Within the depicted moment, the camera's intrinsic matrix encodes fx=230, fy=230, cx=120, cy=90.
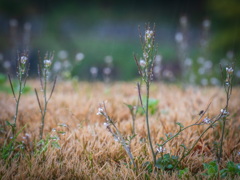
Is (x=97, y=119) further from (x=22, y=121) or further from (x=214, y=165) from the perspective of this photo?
(x=214, y=165)

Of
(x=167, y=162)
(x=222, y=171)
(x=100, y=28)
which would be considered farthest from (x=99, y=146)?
(x=100, y=28)

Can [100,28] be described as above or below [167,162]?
above

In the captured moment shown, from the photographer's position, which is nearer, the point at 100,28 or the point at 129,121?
the point at 129,121

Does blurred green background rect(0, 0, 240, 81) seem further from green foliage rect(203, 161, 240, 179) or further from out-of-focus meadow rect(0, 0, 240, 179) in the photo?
green foliage rect(203, 161, 240, 179)

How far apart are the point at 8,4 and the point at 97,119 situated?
9104mm

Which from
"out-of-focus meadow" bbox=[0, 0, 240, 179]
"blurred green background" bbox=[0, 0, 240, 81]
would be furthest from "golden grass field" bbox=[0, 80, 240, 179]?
"blurred green background" bbox=[0, 0, 240, 81]

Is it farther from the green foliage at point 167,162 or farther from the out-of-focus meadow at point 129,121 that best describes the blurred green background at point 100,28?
the green foliage at point 167,162

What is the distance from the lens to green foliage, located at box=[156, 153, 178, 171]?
4.69 feet

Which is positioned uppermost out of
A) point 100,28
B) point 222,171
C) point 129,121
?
point 100,28

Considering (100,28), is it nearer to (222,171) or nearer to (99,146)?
(99,146)

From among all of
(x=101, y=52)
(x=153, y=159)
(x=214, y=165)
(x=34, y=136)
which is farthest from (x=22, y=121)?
(x=101, y=52)

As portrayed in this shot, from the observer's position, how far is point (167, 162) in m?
1.45

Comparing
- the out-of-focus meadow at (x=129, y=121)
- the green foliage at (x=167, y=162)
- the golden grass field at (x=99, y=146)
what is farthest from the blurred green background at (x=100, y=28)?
the green foliage at (x=167, y=162)

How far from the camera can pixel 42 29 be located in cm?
1036
